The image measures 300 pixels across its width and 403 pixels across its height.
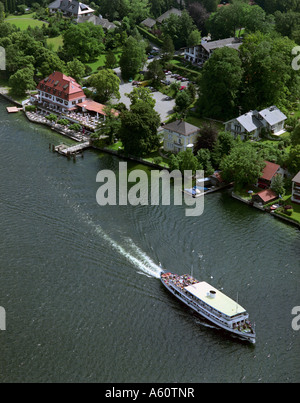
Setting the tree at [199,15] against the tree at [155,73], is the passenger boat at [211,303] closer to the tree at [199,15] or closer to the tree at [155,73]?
the tree at [155,73]

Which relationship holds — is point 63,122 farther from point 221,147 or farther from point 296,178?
point 296,178

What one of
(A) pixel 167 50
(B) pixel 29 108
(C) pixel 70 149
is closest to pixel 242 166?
A: (C) pixel 70 149

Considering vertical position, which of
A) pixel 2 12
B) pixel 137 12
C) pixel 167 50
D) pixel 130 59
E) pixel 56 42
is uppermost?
pixel 137 12

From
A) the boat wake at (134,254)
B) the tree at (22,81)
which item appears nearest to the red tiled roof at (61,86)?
the tree at (22,81)

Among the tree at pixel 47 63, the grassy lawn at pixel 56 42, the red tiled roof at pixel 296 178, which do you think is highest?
the tree at pixel 47 63

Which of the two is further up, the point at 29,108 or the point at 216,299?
the point at 216,299

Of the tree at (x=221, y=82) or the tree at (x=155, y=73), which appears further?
the tree at (x=155, y=73)

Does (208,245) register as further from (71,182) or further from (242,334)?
(71,182)

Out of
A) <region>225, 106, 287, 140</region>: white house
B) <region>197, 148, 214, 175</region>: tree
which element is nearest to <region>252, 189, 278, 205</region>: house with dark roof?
<region>197, 148, 214, 175</region>: tree
